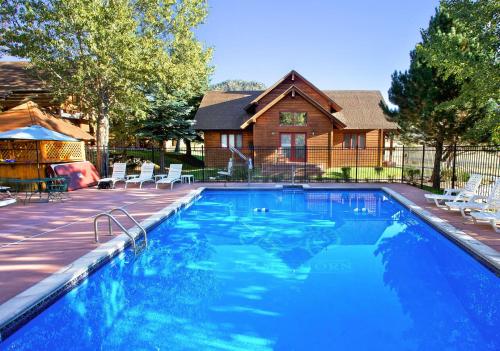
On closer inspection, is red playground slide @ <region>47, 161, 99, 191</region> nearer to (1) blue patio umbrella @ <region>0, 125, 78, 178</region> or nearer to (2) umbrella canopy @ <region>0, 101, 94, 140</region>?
(1) blue patio umbrella @ <region>0, 125, 78, 178</region>

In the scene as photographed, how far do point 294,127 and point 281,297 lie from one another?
18.2 metres

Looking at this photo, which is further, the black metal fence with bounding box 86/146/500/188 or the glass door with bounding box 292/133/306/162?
the glass door with bounding box 292/133/306/162

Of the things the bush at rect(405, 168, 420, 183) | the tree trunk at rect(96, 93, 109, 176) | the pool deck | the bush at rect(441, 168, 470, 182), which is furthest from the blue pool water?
the tree trunk at rect(96, 93, 109, 176)

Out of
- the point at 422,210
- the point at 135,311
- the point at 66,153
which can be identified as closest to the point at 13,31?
the point at 66,153

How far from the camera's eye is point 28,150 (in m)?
13.7

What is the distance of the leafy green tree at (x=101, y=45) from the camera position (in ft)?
45.6

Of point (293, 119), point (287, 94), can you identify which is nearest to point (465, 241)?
point (293, 119)

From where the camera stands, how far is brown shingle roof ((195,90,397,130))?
927 inches

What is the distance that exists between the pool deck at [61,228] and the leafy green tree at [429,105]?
8.99 ft

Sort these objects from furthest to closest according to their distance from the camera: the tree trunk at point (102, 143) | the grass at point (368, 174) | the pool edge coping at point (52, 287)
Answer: the grass at point (368, 174), the tree trunk at point (102, 143), the pool edge coping at point (52, 287)

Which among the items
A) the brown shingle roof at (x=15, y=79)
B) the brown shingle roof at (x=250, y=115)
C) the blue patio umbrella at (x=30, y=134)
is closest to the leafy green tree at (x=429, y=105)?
the brown shingle roof at (x=250, y=115)

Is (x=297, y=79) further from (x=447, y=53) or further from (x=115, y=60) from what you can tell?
(x=447, y=53)

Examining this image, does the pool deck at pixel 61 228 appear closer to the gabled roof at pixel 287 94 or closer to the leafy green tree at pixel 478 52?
the leafy green tree at pixel 478 52

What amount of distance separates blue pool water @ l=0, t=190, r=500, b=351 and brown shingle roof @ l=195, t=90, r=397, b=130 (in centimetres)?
1593
